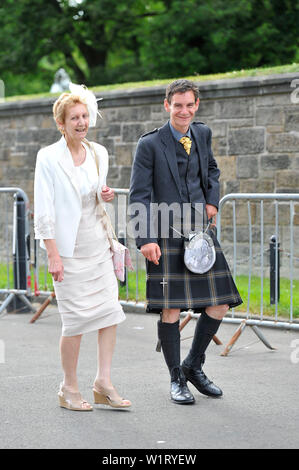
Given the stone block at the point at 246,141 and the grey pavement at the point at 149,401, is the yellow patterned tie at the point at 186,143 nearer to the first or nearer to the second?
the grey pavement at the point at 149,401

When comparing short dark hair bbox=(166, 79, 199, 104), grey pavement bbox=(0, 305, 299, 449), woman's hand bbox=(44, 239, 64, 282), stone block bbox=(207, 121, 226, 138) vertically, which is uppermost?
stone block bbox=(207, 121, 226, 138)

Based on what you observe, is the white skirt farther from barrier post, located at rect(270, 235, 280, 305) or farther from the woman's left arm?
barrier post, located at rect(270, 235, 280, 305)

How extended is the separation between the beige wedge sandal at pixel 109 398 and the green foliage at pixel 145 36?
51.4 ft

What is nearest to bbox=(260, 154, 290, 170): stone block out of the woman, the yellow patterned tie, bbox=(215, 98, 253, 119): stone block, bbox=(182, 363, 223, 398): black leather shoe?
bbox=(215, 98, 253, 119): stone block

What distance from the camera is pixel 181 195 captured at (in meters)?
5.77

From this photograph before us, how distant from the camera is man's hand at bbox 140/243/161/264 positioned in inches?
224

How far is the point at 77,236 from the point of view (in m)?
5.55

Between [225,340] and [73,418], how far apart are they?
9.93 ft

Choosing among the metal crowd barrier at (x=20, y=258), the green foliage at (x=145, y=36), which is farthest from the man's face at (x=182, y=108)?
the green foliage at (x=145, y=36)

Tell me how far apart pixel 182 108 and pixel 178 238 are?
829 millimetres

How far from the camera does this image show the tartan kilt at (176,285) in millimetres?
5820

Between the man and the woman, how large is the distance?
0.28 meters

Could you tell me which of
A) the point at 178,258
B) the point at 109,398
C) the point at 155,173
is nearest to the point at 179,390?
the point at 109,398
